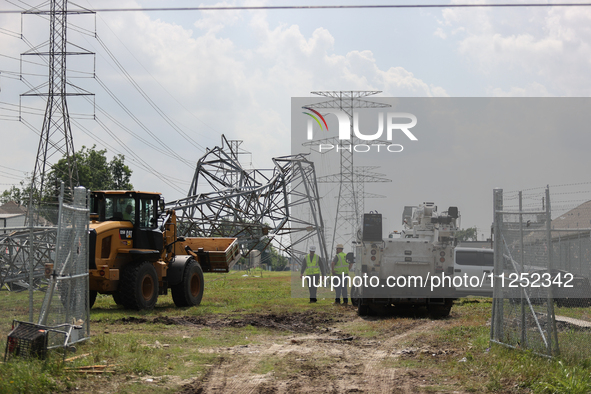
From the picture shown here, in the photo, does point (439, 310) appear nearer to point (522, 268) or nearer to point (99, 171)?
point (522, 268)

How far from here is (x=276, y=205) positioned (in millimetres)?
30281

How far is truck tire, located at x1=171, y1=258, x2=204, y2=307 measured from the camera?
17141mm

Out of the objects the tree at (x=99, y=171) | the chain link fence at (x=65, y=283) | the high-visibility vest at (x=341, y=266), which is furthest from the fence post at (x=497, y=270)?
the tree at (x=99, y=171)

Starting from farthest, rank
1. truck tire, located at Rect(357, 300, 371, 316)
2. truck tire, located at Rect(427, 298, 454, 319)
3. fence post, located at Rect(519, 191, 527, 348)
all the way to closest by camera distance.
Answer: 1. truck tire, located at Rect(357, 300, 371, 316)
2. truck tire, located at Rect(427, 298, 454, 319)
3. fence post, located at Rect(519, 191, 527, 348)

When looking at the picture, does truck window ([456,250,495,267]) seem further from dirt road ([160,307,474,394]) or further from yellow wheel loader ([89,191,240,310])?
yellow wheel loader ([89,191,240,310])

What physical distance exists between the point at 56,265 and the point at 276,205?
21.5 metres

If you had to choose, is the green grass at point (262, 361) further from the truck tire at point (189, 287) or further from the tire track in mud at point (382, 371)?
the truck tire at point (189, 287)

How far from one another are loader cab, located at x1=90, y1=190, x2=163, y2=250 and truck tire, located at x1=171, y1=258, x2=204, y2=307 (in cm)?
171

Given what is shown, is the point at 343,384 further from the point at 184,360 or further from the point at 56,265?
the point at 56,265

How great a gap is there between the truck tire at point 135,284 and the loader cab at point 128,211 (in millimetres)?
666

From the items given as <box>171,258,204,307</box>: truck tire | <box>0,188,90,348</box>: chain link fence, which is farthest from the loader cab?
<box>0,188,90,348</box>: chain link fence

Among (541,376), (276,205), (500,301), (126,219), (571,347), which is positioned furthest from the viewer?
(276,205)

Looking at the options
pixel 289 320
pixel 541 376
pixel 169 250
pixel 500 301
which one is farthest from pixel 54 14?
pixel 541 376

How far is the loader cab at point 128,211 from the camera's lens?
15.6 m
